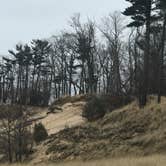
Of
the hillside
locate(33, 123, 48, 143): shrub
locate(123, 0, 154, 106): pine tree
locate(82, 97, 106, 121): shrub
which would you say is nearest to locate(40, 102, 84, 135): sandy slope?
locate(82, 97, 106, 121): shrub

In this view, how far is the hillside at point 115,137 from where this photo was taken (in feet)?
109

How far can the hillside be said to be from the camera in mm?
33281

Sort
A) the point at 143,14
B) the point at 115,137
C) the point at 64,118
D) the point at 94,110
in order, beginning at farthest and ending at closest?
the point at 64,118 → the point at 143,14 → the point at 94,110 → the point at 115,137

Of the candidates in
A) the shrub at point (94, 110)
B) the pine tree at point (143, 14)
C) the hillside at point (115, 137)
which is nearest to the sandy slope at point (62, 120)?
the hillside at point (115, 137)

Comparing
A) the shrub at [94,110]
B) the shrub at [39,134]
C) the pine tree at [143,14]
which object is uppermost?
the pine tree at [143,14]

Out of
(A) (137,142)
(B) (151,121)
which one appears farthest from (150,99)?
(A) (137,142)

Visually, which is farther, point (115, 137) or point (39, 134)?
point (39, 134)

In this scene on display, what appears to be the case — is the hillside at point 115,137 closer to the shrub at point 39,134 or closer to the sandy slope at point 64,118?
the shrub at point 39,134

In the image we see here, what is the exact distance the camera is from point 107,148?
34531 millimetres

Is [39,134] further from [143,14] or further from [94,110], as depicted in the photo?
[143,14]

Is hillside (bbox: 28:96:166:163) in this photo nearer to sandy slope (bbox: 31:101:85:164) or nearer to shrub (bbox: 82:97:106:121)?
sandy slope (bbox: 31:101:85:164)

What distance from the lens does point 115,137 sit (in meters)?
36.1

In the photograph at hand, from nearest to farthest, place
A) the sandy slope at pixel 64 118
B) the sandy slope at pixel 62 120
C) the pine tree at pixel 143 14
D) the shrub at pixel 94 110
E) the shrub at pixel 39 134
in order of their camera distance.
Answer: the sandy slope at pixel 62 120, the shrub at pixel 39 134, the shrub at pixel 94 110, the pine tree at pixel 143 14, the sandy slope at pixel 64 118

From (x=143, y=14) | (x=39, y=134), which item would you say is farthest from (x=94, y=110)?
(x=143, y=14)
